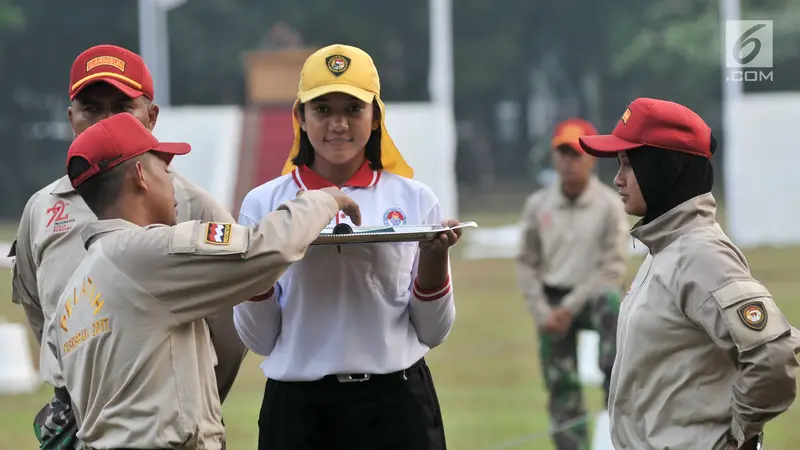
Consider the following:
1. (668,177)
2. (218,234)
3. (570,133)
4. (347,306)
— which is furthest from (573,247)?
(218,234)

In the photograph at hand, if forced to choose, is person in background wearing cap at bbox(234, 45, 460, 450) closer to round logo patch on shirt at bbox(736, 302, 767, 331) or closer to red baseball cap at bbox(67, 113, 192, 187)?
red baseball cap at bbox(67, 113, 192, 187)

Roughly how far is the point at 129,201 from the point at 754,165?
49.8 feet

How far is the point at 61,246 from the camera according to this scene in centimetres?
329

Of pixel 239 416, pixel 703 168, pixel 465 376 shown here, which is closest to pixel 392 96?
pixel 465 376

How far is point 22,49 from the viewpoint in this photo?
1873 centimetres

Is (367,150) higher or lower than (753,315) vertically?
higher

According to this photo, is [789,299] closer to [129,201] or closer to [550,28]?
[550,28]

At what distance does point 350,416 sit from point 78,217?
35.5 inches

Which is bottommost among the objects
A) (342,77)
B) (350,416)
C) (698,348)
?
(350,416)

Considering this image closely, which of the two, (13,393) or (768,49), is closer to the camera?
(768,49)

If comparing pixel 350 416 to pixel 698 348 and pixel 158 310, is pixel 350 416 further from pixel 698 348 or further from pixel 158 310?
pixel 698 348

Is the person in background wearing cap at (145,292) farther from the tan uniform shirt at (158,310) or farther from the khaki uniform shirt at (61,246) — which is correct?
the khaki uniform shirt at (61,246)

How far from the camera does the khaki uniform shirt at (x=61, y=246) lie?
3.27 metres

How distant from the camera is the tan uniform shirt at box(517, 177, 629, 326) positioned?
625 cm
